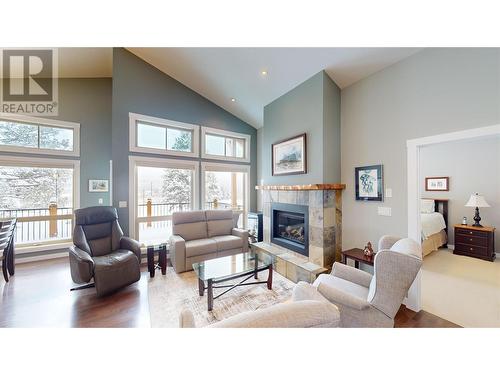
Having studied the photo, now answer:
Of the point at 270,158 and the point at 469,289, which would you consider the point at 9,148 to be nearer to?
the point at 270,158

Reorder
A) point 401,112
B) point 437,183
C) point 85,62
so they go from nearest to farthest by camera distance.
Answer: point 401,112, point 85,62, point 437,183

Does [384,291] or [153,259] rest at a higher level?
[384,291]

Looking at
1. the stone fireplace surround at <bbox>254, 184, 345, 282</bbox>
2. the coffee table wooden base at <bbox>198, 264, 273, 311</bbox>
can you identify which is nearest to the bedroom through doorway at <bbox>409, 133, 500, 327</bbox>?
the stone fireplace surround at <bbox>254, 184, 345, 282</bbox>

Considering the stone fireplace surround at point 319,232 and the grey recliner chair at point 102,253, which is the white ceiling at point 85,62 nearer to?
the grey recliner chair at point 102,253

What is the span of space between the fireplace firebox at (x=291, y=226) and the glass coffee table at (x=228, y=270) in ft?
2.60

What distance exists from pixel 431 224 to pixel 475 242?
77 centimetres

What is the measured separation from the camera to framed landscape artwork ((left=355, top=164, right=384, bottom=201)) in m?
2.63

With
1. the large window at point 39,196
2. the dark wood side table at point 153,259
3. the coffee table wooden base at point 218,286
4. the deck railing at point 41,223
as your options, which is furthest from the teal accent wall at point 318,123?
the deck railing at point 41,223

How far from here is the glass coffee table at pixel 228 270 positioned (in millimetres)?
2254

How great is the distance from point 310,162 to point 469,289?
2719 mm

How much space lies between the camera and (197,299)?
95.7 inches

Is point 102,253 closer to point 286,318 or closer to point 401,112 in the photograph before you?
point 286,318

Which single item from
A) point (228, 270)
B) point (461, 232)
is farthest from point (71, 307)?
point (461, 232)
